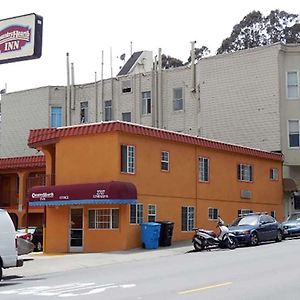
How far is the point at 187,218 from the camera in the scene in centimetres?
3338

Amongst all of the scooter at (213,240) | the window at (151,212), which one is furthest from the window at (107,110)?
the scooter at (213,240)

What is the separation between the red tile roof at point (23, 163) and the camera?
43.2 meters

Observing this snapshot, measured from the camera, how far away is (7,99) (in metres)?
59.6

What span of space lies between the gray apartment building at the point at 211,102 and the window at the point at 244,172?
4407mm

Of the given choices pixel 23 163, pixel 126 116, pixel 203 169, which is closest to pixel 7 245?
pixel 203 169

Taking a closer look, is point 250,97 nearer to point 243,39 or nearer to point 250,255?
point 250,255

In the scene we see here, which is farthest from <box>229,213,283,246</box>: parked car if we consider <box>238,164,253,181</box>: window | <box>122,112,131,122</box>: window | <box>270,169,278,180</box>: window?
<box>122,112,131,122</box>: window

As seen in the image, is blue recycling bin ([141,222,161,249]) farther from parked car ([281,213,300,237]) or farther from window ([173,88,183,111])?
window ([173,88,183,111])

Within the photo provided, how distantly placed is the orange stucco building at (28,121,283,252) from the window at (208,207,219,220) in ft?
0.36

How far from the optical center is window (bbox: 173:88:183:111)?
49.4 meters

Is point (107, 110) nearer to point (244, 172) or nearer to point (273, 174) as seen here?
point (273, 174)

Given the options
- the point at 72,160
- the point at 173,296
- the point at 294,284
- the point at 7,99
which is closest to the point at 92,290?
the point at 173,296

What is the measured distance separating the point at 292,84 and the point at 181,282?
31.2m

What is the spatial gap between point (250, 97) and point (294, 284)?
104 feet
